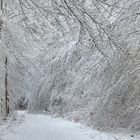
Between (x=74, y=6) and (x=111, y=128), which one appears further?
(x=111, y=128)

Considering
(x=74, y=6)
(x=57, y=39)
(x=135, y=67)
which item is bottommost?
(x=135, y=67)

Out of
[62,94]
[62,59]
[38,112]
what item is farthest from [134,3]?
[38,112]

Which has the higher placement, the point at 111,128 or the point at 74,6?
the point at 74,6

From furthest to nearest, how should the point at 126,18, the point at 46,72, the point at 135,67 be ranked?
1. the point at 46,72
2. the point at 126,18
3. the point at 135,67

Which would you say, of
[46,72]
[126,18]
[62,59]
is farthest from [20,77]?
[126,18]

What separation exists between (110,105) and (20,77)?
37.7 ft

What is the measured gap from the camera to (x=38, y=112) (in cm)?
2725

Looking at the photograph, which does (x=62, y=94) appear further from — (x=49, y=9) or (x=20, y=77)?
(x=49, y=9)

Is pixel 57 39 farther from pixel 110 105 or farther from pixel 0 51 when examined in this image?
pixel 110 105

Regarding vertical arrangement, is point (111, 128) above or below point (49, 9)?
below

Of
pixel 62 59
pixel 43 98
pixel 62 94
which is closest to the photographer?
pixel 62 59

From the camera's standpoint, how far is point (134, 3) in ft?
31.4

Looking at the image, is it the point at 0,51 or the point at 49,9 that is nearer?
the point at 49,9

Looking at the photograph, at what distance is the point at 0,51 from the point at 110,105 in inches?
194
